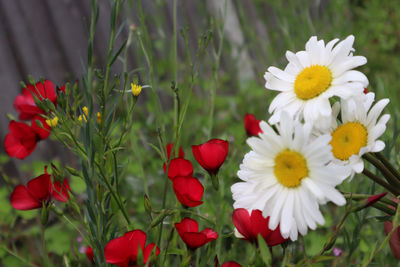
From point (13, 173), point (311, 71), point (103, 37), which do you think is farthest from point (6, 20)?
point (311, 71)

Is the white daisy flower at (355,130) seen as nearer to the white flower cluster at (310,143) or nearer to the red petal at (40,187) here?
the white flower cluster at (310,143)

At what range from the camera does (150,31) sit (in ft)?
7.52

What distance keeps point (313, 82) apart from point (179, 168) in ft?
0.70

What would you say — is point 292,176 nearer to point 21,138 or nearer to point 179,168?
point 179,168

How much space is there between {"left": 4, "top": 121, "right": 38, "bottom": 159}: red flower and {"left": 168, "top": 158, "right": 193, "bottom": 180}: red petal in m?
0.31

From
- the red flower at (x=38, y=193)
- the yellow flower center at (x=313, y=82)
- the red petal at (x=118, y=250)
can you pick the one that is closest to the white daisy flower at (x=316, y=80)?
the yellow flower center at (x=313, y=82)

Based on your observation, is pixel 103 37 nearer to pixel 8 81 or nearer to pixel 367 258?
pixel 8 81

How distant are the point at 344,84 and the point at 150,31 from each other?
194 centimetres

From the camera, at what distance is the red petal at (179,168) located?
0.59 meters

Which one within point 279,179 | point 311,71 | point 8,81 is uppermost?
point 8,81

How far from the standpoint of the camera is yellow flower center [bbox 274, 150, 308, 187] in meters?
0.43

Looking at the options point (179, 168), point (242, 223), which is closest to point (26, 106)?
point (179, 168)

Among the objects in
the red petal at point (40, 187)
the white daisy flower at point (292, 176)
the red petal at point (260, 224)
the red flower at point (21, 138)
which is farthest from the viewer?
the red flower at point (21, 138)

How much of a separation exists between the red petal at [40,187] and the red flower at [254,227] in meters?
0.28
